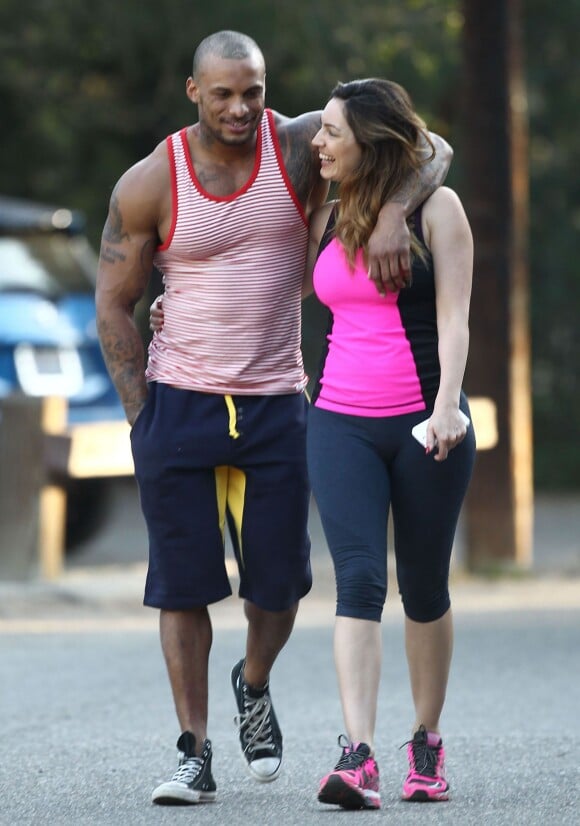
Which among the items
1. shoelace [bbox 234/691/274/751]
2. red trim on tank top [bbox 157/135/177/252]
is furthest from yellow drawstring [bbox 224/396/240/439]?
shoelace [bbox 234/691/274/751]

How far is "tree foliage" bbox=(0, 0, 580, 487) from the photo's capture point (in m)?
16.8

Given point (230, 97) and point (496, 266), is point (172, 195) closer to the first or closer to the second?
point (230, 97)

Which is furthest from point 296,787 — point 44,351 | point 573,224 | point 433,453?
point 573,224

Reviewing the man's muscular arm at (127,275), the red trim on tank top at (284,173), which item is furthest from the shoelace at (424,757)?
the red trim on tank top at (284,173)

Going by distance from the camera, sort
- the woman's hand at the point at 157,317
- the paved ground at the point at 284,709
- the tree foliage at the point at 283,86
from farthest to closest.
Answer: the tree foliage at the point at 283,86, the woman's hand at the point at 157,317, the paved ground at the point at 284,709

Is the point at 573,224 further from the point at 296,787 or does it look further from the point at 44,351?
the point at 296,787

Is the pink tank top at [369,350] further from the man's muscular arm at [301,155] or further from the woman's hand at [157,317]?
the woman's hand at [157,317]

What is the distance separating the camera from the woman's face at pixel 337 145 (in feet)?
16.3

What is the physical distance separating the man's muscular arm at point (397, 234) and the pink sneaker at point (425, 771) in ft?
3.97

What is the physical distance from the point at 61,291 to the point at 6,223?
63 cm

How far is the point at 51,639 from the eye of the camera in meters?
8.94

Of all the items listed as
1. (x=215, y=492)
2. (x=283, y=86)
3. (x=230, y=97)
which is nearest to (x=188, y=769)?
(x=215, y=492)

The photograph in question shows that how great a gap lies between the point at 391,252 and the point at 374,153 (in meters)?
0.29

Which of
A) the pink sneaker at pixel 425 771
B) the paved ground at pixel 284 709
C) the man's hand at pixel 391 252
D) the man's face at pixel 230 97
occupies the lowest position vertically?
the paved ground at pixel 284 709
